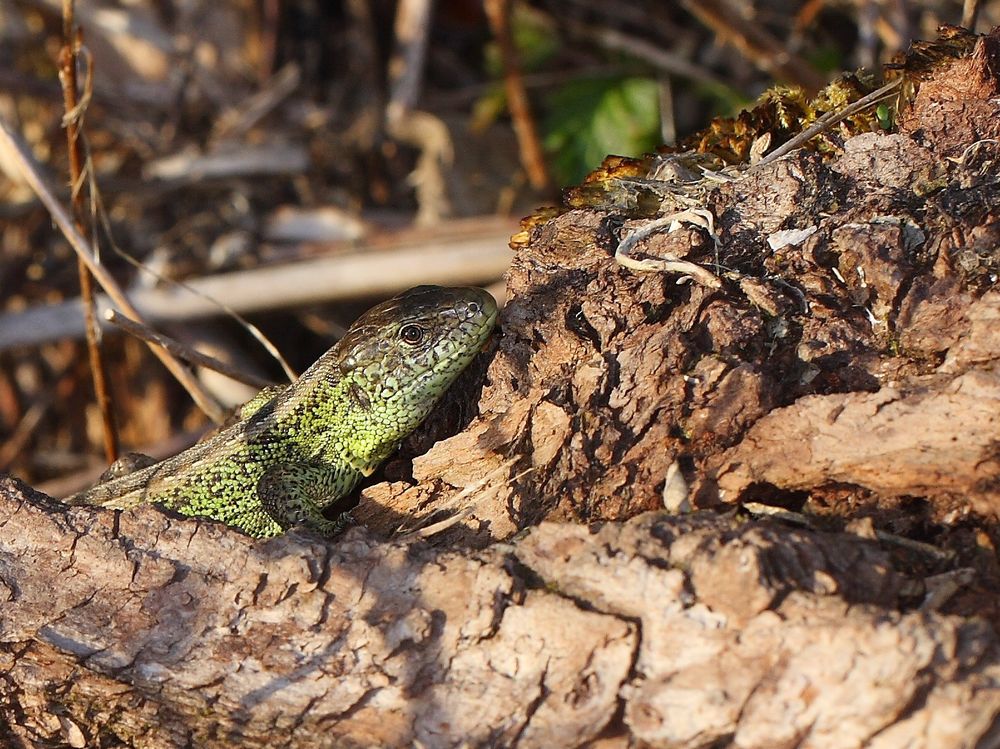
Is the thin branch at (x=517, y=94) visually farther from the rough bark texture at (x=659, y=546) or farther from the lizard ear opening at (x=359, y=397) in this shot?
the rough bark texture at (x=659, y=546)

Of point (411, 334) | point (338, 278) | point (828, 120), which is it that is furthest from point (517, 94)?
point (828, 120)

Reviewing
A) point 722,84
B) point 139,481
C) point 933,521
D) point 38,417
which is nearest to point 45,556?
point 139,481

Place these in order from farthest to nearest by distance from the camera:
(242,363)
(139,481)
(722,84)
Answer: (722,84), (242,363), (139,481)

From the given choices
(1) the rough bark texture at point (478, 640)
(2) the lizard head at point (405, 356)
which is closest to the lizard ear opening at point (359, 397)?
(2) the lizard head at point (405, 356)

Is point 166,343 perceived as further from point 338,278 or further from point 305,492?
point 338,278

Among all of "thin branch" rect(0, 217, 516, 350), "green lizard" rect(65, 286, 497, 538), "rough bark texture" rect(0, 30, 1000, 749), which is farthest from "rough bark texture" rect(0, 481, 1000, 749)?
"thin branch" rect(0, 217, 516, 350)

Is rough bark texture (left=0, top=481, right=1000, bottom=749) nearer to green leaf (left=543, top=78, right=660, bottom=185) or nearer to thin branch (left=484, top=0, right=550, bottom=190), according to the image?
thin branch (left=484, top=0, right=550, bottom=190)

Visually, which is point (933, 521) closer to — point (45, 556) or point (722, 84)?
point (45, 556)
